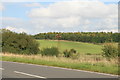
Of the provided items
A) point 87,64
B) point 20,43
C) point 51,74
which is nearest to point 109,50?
point 87,64

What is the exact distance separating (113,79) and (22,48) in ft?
114

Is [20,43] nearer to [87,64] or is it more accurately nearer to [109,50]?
[109,50]

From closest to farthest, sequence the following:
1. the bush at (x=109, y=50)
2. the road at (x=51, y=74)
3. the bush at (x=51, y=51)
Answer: the road at (x=51, y=74) → the bush at (x=109, y=50) → the bush at (x=51, y=51)

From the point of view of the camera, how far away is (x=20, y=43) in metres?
43.1

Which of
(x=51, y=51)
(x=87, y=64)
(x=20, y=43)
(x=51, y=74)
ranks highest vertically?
(x=20, y=43)

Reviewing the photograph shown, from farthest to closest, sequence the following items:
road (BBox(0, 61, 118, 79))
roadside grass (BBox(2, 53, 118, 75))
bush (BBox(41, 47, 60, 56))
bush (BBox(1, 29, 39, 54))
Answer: bush (BBox(1, 29, 39, 54)) < bush (BBox(41, 47, 60, 56)) < roadside grass (BBox(2, 53, 118, 75)) < road (BBox(0, 61, 118, 79))

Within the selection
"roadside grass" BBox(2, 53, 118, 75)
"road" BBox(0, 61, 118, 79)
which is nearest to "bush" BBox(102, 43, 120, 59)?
"roadside grass" BBox(2, 53, 118, 75)

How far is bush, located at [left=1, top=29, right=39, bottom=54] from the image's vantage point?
43.0 metres

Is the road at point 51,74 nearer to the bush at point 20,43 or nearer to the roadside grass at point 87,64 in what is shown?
the roadside grass at point 87,64

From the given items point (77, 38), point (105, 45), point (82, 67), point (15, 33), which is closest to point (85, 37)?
point (77, 38)

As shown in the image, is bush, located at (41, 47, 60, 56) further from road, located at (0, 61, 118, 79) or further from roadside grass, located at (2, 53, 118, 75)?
road, located at (0, 61, 118, 79)

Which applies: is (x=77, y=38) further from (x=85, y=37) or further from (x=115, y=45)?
(x=115, y=45)

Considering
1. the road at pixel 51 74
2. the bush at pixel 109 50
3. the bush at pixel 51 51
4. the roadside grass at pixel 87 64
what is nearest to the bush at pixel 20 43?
the bush at pixel 51 51

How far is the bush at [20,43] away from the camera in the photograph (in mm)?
42969
